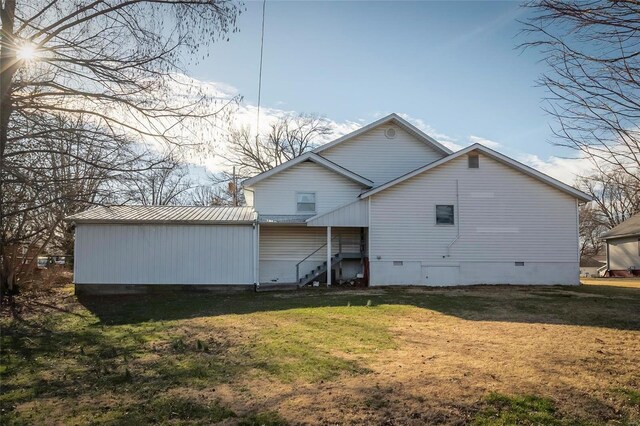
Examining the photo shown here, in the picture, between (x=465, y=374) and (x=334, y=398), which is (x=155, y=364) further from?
(x=465, y=374)

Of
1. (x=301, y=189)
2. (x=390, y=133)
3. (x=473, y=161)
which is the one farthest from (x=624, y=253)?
(x=301, y=189)

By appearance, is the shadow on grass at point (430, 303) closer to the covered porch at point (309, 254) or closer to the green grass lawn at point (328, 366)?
the green grass lawn at point (328, 366)

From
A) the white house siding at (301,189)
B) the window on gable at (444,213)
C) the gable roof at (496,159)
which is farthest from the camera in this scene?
the white house siding at (301,189)

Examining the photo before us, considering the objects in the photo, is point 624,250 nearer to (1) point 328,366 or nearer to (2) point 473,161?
(2) point 473,161

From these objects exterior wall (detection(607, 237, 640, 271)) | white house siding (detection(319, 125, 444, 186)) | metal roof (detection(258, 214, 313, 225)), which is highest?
white house siding (detection(319, 125, 444, 186))

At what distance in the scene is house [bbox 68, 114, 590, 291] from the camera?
58.8 ft

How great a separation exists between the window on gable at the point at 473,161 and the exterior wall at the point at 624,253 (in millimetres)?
22103

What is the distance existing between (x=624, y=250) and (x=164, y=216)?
34409 millimetres

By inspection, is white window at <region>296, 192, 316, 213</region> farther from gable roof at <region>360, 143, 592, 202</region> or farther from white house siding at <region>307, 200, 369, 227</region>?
gable roof at <region>360, 143, 592, 202</region>

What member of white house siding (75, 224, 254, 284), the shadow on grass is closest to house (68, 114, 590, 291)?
white house siding (75, 224, 254, 284)

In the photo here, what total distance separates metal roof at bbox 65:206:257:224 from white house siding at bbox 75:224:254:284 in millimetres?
275

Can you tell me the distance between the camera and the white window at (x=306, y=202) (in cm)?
2075

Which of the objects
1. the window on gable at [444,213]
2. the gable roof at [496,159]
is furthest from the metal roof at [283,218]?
the window on gable at [444,213]

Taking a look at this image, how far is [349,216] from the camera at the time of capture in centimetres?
1919
